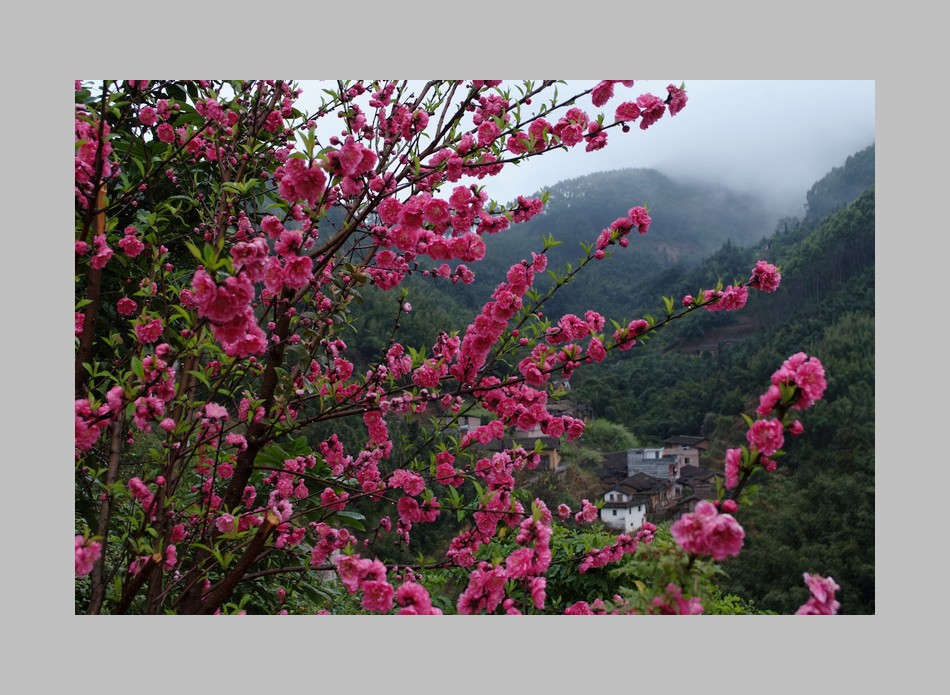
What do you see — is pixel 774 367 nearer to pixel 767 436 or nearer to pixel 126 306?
pixel 767 436

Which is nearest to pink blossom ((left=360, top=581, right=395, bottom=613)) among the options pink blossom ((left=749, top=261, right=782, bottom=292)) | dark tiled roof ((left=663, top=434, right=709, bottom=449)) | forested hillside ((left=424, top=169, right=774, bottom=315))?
forested hillside ((left=424, top=169, right=774, bottom=315))

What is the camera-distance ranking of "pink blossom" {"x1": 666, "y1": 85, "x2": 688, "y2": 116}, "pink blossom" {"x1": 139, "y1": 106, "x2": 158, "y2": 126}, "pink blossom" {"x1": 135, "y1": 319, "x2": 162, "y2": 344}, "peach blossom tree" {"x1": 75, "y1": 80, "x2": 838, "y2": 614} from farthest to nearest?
"pink blossom" {"x1": 139, "y1": 106, "x2": 158, "y2": 126} < "pink blossom" {"x1": 666, "y1": 85, "x2": 688, "y2": 116} < "pink blossom" {"x1": 135, "y1": 319, "x2": 162, "y2": 344} < "peach blossom tree" {"x1": 75, "y1": 80, "x2": 838, "y2": 614}

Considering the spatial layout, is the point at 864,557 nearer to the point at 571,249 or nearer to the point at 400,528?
the point at 571,249

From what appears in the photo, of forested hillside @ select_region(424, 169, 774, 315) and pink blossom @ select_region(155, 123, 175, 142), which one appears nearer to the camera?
pink blossom @ select_region(155, 123, 175, 142)

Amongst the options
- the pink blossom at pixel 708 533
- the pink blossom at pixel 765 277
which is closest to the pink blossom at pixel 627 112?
the pink blossom at pixel 765 277

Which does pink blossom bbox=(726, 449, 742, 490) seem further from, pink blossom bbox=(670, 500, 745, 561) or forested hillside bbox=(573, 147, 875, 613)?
forested hillside bbox=(573, 147, 875, 613)

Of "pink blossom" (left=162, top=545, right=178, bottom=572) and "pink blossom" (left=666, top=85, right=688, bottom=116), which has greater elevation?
"pink blossom" (left=666, top=85, right=688, bottom=116)

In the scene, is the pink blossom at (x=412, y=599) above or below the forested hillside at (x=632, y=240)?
below

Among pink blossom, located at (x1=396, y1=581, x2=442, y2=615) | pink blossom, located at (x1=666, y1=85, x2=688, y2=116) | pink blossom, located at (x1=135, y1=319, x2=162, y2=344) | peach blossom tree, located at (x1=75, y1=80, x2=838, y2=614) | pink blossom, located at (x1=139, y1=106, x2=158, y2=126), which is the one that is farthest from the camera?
pink blossom, located at (x1=139, y1=106, x2=158, y2=126)

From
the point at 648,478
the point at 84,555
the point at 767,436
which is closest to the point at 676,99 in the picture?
the point at 767,436

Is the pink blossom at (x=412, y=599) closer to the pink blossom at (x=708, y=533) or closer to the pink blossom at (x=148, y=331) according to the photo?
the pink blossom at (x=708, y=533)

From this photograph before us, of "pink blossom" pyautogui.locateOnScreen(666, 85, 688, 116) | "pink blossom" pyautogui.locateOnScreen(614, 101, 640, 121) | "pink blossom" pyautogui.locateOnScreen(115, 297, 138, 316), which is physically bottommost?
"pink blossom" pyautogui.locateOnScreen(115, 297, 138, 316)
